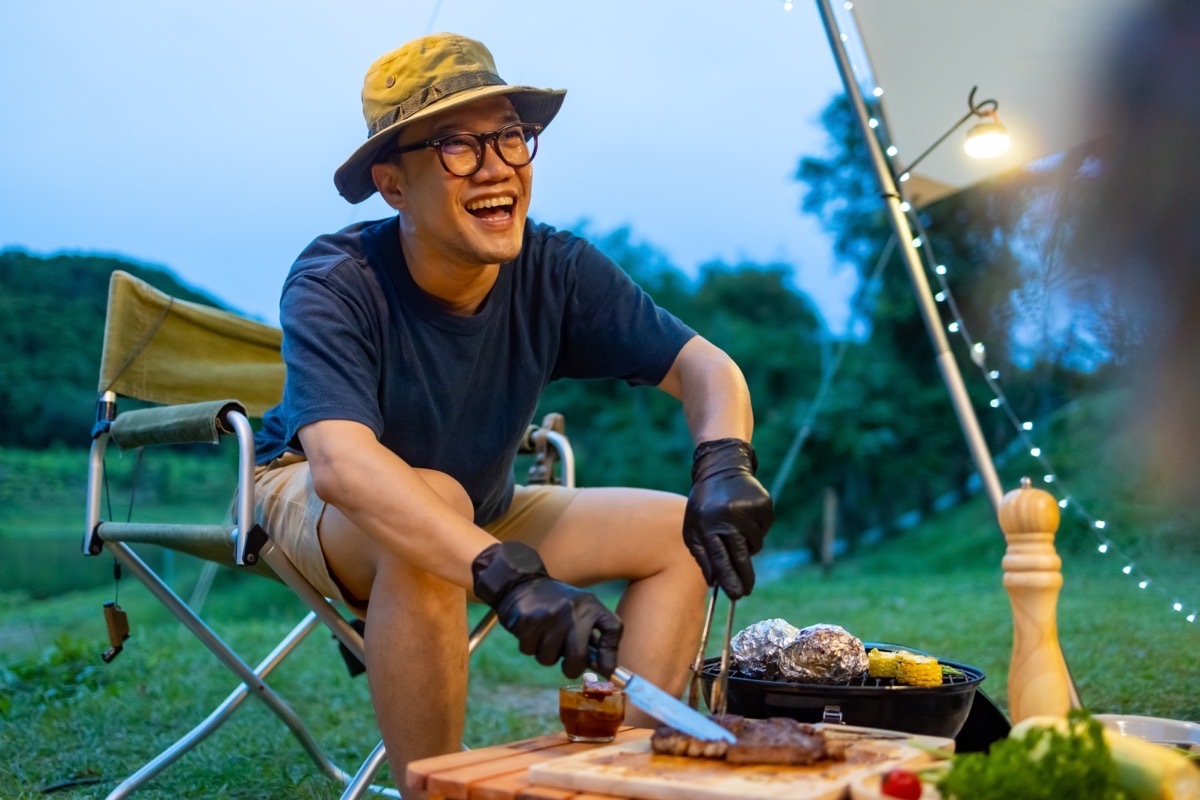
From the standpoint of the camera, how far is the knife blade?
1.11 meters

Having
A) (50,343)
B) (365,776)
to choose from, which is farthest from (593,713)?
(50,343)

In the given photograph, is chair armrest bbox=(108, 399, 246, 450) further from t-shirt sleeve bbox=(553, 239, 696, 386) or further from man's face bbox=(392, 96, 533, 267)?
t-shirt sleeve bbox=(553, 239, 696, 386)

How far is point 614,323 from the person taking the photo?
181 cm

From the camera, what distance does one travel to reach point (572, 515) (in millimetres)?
1760

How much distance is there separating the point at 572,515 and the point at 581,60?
4.87m

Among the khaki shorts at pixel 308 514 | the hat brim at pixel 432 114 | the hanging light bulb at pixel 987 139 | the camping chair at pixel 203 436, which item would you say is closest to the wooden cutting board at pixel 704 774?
the camping chair at pixel 203 436

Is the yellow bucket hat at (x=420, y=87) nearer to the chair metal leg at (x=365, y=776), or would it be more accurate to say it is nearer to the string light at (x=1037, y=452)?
the chair metal leg at (x=365, y=776)

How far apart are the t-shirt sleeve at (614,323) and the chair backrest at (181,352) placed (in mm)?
781

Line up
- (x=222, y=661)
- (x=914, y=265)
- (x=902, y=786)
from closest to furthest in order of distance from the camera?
(x=902, y=786) < (x=222, y=661) < (x=914, y=265)

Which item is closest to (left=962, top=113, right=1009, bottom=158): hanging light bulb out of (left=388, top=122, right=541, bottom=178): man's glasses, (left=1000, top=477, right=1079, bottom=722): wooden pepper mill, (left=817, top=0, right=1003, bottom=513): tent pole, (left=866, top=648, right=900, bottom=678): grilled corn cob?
(left=817, top=0, right=1003, bottom=513): tent pole

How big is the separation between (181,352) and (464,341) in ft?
2.60

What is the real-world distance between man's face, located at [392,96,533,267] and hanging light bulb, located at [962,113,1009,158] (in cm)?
144

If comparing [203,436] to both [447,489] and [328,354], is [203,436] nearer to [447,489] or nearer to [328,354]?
[328,354]

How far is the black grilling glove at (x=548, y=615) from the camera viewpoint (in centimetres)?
120
